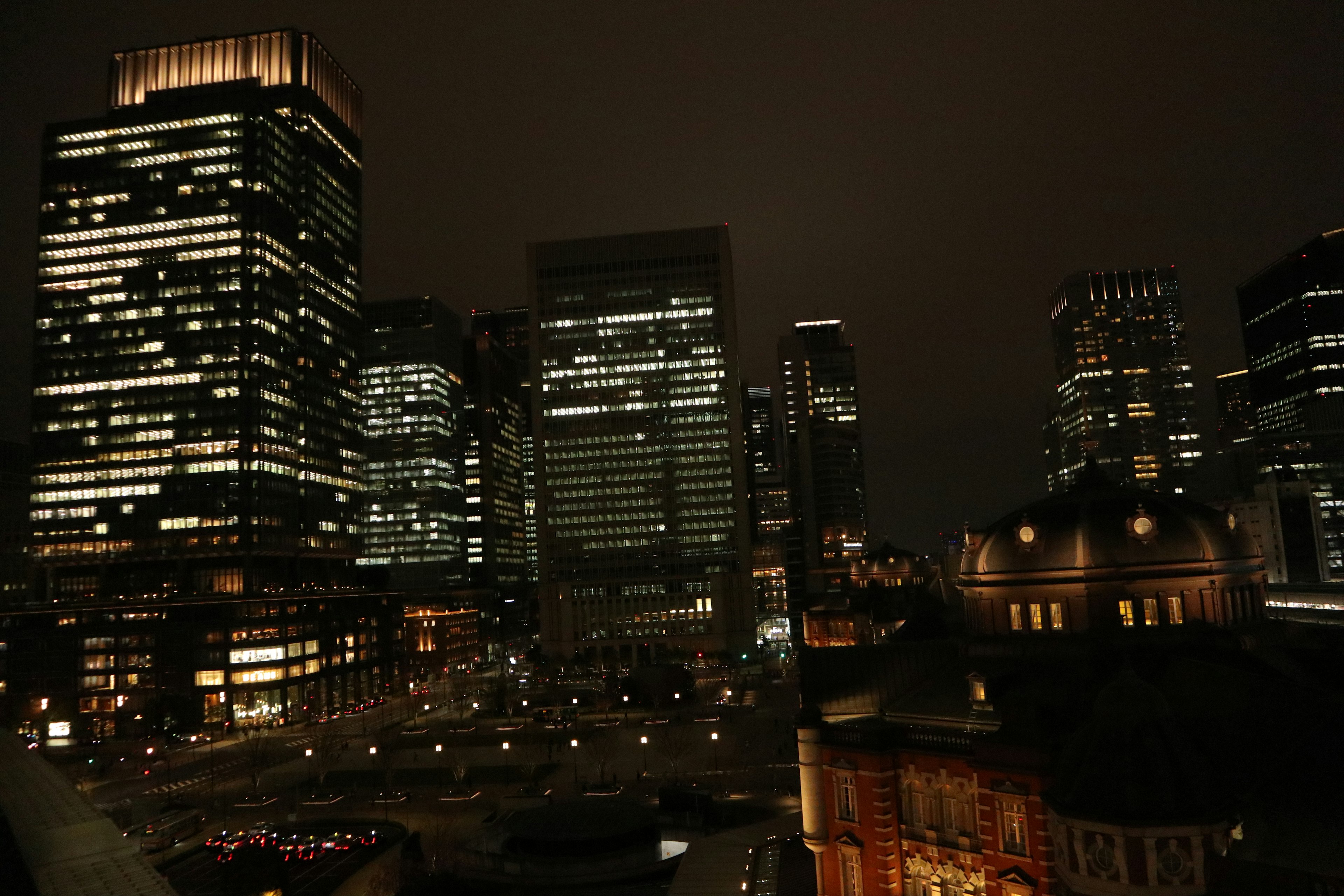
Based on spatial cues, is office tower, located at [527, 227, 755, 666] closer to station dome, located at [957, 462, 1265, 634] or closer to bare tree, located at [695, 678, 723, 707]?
bare tree, located at [695, 678, 723, 707]

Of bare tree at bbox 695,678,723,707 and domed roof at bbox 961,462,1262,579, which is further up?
domed roof at bbox 961,462,1262,579

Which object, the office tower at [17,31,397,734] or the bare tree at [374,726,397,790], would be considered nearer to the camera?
the bare tree at [374,726,397,790]

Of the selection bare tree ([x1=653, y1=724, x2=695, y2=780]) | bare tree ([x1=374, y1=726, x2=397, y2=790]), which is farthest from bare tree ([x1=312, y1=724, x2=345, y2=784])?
bare tree ([x1=653, y1=724, x2=695, y2=780])

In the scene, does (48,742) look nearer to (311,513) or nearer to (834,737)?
(311,513)

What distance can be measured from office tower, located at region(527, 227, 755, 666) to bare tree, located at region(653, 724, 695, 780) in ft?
279

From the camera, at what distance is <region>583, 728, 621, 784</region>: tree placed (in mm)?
77625

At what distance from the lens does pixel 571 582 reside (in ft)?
Result: 610

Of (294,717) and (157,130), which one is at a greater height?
(157,130)

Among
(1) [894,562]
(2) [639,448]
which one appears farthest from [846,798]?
(2) [639,448]

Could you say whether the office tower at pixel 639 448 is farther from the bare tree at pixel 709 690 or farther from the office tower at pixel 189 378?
the office tower at pixel 189 378

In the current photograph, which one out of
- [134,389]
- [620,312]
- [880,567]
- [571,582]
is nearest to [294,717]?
[134,389]

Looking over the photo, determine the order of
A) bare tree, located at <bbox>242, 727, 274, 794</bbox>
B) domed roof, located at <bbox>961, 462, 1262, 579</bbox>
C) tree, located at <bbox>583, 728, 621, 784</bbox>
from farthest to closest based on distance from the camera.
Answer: bare tree, located at <bbox>242, 727, 274, 794</bbox>
tree, located at <bbox>583, 728, 621, 784</bbox>
domed roof, located at <bbox>961, 462, 1262, 579</bbox>

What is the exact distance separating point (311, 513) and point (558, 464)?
54.9m

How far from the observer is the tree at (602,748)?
7762 cm
